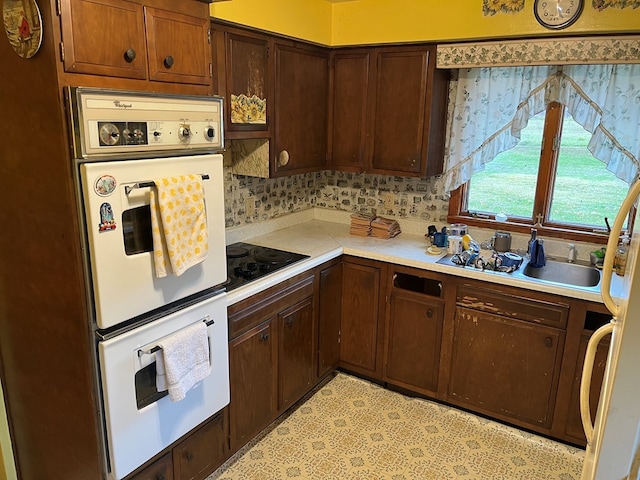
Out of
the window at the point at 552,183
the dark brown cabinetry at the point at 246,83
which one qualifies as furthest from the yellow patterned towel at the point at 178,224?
the window at the point at 552,183

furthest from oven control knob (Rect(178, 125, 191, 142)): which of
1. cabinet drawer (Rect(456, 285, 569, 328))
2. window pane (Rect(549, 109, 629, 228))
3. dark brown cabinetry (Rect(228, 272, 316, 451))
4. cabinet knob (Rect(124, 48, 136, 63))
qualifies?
window pane (Rect(549, 109, 629, 228))

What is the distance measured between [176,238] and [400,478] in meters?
1.60

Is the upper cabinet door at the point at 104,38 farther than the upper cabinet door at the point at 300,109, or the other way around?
the upper cabinet door at the point at 300,109

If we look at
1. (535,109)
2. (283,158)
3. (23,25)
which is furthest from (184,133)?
(535,109)

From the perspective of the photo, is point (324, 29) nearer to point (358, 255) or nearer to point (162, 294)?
point (358, 255)

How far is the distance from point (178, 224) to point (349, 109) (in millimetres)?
1771

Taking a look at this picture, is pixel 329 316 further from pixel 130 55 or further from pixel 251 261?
pixel 130 55

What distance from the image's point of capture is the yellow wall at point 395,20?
7.66ft

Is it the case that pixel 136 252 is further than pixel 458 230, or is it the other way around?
pixel 458 230

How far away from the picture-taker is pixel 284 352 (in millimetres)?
2611

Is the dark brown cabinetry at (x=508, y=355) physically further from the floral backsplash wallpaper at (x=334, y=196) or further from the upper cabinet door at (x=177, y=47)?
the upper cabinet door at (x=177, y=47)

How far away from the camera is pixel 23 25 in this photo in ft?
4.67

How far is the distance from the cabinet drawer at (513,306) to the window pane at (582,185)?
714 mm

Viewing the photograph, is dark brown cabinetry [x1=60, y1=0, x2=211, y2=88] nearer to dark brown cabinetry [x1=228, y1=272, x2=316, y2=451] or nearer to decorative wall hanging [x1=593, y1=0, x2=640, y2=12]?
dark brown cabinetry [x1=228, y1=272, x2=316, y2=451]
